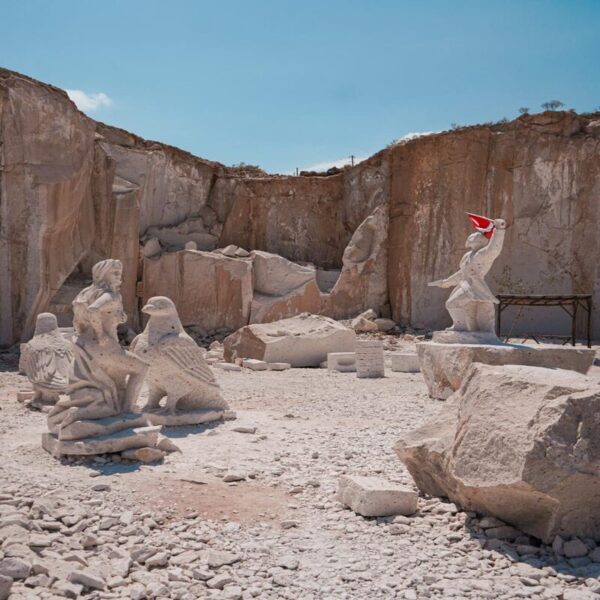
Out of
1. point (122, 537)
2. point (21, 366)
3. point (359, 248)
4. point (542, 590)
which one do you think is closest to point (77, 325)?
point (122, 537)

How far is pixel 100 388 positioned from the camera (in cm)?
546

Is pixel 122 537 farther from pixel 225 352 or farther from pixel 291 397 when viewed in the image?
pixel 225 352

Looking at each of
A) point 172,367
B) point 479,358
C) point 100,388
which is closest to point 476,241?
point 479,358

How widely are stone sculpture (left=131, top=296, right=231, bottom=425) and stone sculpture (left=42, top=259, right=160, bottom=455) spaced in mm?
765

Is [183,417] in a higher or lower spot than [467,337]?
lower

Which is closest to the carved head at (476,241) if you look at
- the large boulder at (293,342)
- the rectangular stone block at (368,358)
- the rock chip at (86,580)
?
the rectangular stone block at (368,358)

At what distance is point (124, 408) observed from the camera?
5613 millimetres

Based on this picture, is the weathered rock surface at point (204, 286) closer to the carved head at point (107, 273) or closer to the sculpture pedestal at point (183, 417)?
the sculpture pedestal at point (183, 417)

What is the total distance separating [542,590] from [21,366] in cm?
929

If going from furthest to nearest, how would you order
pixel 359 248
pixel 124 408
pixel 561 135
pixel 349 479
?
pixel 359 248
pixel 561 135
pixel 124 408
pixel 349 479

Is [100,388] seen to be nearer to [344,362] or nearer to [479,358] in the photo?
[479,358]

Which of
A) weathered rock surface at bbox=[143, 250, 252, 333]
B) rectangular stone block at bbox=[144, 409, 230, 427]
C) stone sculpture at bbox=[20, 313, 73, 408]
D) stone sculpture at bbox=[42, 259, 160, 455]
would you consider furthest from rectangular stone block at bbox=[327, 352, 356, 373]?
stone sculpture at bbox=[42, 259, 160, 455]

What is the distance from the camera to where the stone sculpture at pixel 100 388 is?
5160 mm

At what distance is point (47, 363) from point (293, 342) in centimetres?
541
